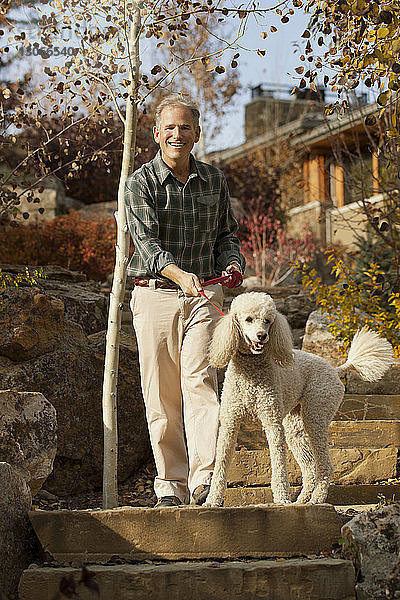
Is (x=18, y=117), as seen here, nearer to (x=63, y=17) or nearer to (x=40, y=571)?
(x=63, y=17)

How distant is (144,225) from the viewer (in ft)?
12.1

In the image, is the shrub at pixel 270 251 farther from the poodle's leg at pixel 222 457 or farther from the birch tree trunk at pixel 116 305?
the poodle's leg at pixel 222 457

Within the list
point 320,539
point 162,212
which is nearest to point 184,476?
point 320,539

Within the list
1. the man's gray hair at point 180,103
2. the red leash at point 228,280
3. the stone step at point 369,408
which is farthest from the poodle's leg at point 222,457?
the stone step at point 369,408

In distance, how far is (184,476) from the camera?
12.5ft

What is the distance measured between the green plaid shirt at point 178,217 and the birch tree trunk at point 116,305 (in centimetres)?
33

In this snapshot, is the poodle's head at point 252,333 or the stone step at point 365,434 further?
the stone step at point 365,434

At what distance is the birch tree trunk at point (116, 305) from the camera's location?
4.02m

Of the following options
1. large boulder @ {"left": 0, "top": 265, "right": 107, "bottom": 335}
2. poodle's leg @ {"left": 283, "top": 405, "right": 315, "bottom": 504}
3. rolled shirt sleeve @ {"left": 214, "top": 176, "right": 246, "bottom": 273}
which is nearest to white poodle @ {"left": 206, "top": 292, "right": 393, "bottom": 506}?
poodle's leg @ {"left": 283, "top": 405, "right": 315, "bottom": 504}

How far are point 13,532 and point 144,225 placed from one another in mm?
1562

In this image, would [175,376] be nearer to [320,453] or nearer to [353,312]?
[320,453]

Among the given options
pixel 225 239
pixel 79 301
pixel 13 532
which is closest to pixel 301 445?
pixel 225 239

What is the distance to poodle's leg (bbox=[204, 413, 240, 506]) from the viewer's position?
11.5 ft

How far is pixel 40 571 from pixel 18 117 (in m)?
3.37
